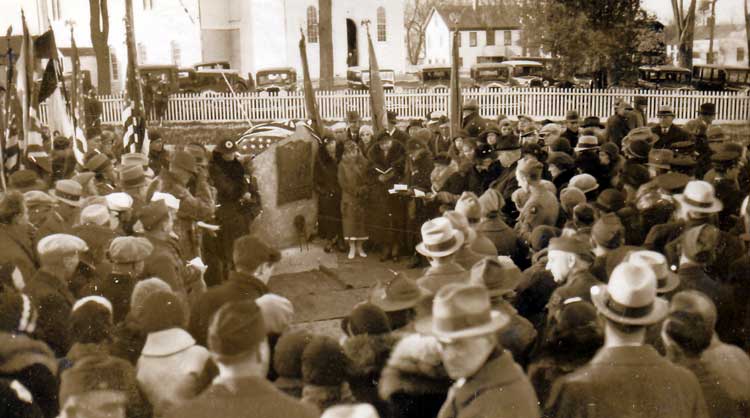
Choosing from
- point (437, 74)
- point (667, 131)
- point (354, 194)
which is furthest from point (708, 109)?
point (354, 194)

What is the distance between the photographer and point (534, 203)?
169 inches

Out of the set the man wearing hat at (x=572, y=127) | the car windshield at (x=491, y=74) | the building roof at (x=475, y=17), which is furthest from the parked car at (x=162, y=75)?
the man wearing hat at (x=572, y=127)

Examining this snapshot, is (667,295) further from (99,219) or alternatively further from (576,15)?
(99,219)

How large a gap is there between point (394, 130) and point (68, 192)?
2.02m

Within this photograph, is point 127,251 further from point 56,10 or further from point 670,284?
point 670,284

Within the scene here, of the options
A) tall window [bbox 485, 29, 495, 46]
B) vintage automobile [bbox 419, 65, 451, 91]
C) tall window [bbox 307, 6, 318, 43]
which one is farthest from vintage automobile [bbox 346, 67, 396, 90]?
tall window [bbox 485, 29, 495, 46]

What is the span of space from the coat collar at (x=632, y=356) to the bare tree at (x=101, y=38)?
301 cm

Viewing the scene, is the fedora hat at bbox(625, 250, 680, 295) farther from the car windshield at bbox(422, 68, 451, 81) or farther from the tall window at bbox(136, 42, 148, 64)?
the tall window at bbox(136, 42, 148, 64)

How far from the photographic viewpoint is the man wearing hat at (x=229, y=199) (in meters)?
4.26

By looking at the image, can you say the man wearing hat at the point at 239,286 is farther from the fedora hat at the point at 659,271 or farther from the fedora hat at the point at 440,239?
the fedora hat at the point at 659,271

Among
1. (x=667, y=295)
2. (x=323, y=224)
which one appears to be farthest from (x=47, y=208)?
(x=667, y=295)

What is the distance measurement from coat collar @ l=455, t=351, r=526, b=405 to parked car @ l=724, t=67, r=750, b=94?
2645mm

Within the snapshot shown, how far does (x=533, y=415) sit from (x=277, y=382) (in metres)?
0.81

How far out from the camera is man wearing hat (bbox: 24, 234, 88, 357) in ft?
10.1
